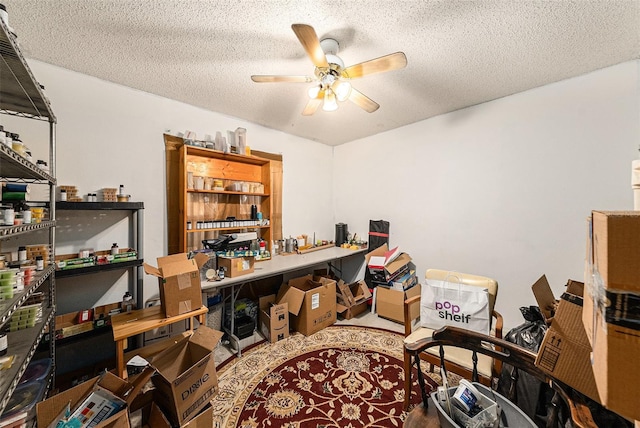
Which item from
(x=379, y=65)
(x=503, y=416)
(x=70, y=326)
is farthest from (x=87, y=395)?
(x=379, y=65)

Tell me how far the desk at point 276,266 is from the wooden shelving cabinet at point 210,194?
47cm

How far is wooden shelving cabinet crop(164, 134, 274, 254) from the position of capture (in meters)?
2.52

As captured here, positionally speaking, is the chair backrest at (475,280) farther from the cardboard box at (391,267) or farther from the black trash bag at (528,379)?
the cardboard box at (391,267)

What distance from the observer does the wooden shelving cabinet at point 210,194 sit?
2523 mm

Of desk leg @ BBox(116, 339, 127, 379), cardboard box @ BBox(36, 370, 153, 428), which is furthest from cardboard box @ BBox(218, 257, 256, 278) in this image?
cardboard box @ BBox(36, 370, 153, 428)

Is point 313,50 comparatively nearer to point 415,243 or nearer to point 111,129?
point 111,129

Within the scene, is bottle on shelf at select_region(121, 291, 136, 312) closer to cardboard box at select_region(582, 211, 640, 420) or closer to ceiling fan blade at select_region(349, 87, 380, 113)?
ceiling fan blade at select_region(349, 87, 380, 113)

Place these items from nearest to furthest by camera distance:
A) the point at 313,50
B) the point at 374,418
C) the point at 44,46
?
the point at 313,50 → the point at 374,418 → the point at 44,46

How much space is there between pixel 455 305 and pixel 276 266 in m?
1.75

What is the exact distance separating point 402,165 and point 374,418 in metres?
2.83

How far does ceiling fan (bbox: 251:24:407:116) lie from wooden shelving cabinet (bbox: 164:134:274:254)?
1381mm

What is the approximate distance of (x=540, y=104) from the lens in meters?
2.31

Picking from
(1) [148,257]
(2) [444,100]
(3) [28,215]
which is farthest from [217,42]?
(2) [444,100]

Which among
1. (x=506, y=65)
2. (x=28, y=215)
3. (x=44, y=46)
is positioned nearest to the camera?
(x=28, y=215)
